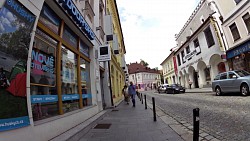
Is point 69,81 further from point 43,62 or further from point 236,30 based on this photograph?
point 236,30

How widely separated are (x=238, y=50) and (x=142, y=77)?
62750 mm

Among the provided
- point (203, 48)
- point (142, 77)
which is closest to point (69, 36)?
point (203, 48)

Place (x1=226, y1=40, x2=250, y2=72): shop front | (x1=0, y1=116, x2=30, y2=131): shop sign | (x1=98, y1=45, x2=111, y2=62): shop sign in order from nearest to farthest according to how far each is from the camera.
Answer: (x1=0, y1=116, x2=30, y2=131): shop sign, (x1=98, y1=45, x2=111, y2=62): shop sign, (x1=226, y1=40, x2=250, y2=72): shop front

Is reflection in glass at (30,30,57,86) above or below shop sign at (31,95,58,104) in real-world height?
above

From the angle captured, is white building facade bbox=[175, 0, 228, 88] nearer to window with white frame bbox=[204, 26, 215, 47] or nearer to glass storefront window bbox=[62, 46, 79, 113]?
window with white frame bbox=[204, 26, 215, 47]

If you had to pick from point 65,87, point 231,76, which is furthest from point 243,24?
point 65,87

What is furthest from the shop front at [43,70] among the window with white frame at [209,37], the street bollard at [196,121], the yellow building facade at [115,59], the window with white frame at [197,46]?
the window with white frame at [197,46]

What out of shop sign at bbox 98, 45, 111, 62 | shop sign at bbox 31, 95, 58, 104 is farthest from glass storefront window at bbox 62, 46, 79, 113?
shop sign at bbox 98, 45, 111, 62

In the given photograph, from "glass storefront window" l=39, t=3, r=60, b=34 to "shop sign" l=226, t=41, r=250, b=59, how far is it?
16.9 metres

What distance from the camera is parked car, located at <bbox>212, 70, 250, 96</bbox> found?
12.2 meters

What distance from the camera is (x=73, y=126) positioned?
647 cm

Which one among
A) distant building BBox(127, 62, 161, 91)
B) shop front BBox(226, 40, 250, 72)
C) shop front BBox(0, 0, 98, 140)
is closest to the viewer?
shop front BBox(0, 0, 98, 140)

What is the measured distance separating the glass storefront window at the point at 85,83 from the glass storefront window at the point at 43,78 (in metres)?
2.89

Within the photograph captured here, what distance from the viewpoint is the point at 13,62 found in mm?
3814
